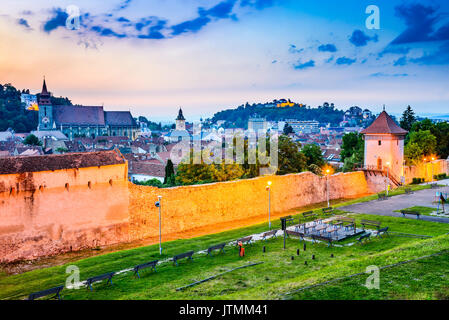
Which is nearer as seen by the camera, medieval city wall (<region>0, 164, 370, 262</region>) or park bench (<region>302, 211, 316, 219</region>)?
medieval city wall (<region>0, 164, 370, 262</region>)

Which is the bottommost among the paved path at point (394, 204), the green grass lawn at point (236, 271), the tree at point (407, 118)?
the green grass lawn at point (236, 271)

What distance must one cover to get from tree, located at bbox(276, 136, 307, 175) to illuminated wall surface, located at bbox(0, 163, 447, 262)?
37.8 ft

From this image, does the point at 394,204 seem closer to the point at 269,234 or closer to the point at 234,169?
the point at 269,234

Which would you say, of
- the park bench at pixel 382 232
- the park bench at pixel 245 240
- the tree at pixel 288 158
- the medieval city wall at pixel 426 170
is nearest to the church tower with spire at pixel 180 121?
the tree at pixel 288 158

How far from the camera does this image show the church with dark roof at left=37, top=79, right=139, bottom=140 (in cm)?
13068

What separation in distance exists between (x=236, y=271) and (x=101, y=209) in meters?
8.71

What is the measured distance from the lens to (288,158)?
3819cm

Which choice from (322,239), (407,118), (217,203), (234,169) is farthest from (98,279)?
(407,118)

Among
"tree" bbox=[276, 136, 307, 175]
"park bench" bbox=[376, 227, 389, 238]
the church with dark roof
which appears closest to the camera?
"park bench" bbox=[376, 227, 389, 238]

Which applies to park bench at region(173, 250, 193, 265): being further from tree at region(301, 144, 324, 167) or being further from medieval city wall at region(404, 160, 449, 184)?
tree at region(301, 144, 324, 167)

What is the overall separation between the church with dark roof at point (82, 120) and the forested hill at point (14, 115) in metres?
15.8

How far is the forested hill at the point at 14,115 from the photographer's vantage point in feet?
455

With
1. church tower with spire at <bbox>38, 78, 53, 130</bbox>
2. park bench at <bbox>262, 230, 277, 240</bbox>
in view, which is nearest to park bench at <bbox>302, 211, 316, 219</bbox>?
park bench at <bbox>262, 230, 277, 240</bbox>

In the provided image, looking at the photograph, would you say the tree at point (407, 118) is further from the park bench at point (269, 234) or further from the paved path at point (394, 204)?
the park bench at point (269, 234)
